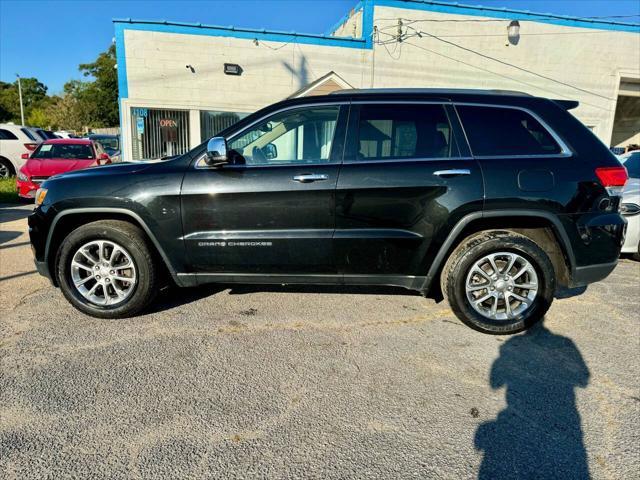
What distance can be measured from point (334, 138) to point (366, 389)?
2.00 meters

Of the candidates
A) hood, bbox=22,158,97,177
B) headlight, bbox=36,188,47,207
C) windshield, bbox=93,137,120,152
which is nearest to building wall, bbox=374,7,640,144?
hood, bbox=22,158,97,177

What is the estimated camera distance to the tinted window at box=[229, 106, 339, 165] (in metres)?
3.63

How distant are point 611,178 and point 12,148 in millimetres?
16152

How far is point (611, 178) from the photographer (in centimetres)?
350

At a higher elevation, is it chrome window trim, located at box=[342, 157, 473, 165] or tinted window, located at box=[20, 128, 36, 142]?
tinted window, located at box=[20, 128, 36, 142]

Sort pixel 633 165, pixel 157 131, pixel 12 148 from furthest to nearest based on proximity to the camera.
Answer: pixel 12 148, pixel 157 131, pixel 633 165

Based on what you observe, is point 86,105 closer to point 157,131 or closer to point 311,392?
point 157,131

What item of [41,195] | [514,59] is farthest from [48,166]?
[514,59]

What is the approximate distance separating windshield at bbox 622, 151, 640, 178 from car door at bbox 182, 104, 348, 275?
5.59 m

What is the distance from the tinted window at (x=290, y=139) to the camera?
363 cm

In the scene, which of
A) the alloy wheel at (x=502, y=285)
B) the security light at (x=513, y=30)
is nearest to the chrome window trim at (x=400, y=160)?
the alloy wheel at (x=502, y=285)

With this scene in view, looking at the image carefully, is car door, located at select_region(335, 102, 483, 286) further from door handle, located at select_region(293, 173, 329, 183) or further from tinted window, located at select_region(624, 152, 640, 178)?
tinted window, located at select_region(624, 152, 640, 178)

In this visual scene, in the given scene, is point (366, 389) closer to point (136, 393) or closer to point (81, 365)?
point (136, 393)

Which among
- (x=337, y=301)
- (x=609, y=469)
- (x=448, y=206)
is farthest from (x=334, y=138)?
(x=609, y=469)
